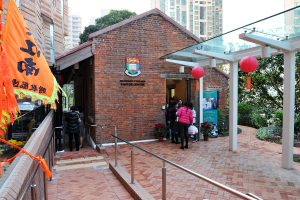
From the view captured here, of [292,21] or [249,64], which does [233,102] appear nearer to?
[249,64]

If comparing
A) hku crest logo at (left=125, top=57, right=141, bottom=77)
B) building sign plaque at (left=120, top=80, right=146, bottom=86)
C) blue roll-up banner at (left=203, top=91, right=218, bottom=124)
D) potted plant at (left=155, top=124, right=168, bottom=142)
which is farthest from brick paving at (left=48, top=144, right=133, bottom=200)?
blue roll-up banner at (left=203, top=91, right=218, bottom=124)

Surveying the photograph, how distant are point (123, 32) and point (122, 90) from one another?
7.04 feet

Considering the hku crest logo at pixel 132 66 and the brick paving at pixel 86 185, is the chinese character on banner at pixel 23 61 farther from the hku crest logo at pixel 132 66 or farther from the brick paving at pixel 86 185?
the hku crest logo at pixel 132 66

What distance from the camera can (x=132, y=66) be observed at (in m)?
8.48

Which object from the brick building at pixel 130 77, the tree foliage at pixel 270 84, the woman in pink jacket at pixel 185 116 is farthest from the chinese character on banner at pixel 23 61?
the tree foliage at pixel 270 84

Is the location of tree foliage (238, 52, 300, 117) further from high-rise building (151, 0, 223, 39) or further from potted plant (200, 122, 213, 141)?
high-rise building (151, 0, 223, 39)

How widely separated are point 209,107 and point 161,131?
2319 mm

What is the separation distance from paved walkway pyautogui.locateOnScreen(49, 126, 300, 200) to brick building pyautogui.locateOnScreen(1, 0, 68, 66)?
16.8 feet

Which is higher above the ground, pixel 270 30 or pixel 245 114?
pixel 270 30

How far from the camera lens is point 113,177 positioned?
523cm

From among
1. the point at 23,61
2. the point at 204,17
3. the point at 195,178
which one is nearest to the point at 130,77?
the point at 195,178

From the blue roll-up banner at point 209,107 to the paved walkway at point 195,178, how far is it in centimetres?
206

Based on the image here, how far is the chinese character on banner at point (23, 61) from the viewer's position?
2.69 meters

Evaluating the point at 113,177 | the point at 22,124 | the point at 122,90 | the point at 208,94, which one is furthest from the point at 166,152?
the point at 22,124
